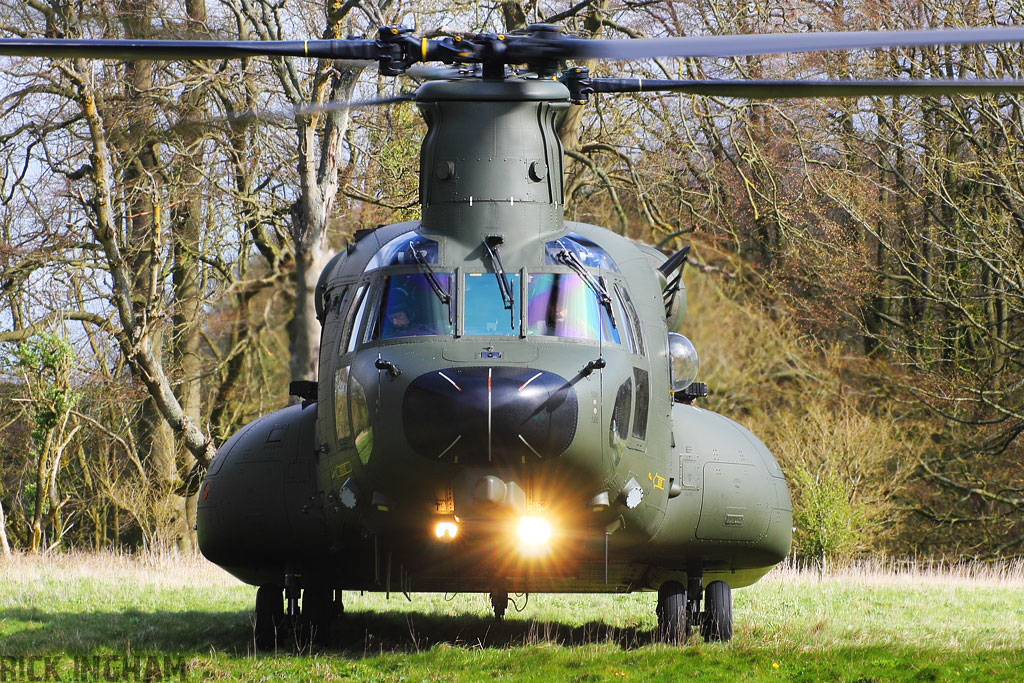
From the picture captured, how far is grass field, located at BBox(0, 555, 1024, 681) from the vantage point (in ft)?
29.3

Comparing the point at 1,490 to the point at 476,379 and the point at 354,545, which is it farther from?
the point at 476,379

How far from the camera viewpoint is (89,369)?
2377cm

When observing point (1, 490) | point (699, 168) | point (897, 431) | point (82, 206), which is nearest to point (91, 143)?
point (82, 206)

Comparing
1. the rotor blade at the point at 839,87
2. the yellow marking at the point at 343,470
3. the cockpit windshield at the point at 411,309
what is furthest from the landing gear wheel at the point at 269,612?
the rotor blade at the point at 839,87

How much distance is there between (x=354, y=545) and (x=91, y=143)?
46.0 feet

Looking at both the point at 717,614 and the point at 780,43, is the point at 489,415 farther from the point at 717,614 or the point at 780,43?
the point at 717,614

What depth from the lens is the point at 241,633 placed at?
11555mm

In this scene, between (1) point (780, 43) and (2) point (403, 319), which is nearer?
(1) point (780, 43)

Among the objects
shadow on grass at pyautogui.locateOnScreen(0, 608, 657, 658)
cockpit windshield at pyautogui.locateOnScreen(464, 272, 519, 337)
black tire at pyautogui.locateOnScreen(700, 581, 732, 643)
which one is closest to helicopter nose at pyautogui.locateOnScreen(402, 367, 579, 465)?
cockpit windshield at pyautogui.locateOnScreen(464, 272, 519, 337)

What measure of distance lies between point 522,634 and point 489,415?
4.24 metres

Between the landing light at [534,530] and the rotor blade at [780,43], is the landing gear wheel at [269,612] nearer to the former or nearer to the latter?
the landing light at [534,530]

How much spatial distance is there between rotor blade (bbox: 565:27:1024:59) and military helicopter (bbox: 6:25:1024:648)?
0.02 m

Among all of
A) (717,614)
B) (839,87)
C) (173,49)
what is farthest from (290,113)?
(717,614)

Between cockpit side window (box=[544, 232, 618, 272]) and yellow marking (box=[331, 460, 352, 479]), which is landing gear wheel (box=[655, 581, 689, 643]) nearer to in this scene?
cockpit side window (box=[544, 232, 618, 272])
